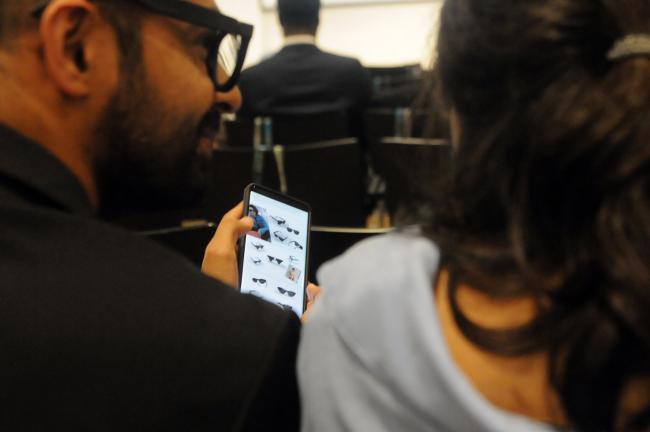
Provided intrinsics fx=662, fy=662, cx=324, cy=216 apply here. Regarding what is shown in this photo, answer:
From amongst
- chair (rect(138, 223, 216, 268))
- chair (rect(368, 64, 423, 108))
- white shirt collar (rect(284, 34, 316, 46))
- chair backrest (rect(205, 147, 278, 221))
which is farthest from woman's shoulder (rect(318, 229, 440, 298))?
chair (rect(368, 64, 423, 108))

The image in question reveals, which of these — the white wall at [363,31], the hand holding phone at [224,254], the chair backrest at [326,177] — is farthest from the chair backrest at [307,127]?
the white wall at [363,31]

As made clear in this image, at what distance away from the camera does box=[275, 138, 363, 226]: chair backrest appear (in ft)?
6.82

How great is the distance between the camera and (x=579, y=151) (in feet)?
1.63

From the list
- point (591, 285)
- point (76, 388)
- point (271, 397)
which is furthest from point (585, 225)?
point (76, 388)

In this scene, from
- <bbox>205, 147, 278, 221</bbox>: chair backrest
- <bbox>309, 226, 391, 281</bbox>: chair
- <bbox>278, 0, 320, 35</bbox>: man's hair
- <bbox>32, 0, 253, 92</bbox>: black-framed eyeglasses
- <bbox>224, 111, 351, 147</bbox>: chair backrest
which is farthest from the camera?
<bbox>278, 0, 320, 35</bbox>: man's hair

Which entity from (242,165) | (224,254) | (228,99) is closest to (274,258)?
(224,254)

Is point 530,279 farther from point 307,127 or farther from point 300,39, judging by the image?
point 300,39

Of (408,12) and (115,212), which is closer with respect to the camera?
(115,212)

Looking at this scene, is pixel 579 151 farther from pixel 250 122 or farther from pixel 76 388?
pixel 250 122

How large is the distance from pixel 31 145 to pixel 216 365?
0.79 ft

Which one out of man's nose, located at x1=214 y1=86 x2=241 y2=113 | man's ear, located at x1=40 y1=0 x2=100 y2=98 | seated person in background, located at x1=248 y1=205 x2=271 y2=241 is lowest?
seated person in background, located at x1=248 y1=205 x2=271 y2=241

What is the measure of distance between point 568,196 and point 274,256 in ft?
1.70

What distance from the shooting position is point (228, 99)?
817 mm

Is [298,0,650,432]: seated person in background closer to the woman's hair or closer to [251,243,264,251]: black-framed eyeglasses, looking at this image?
the woman's hair
